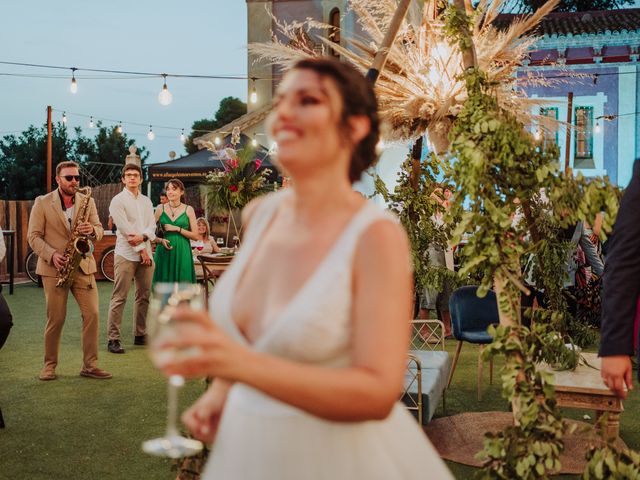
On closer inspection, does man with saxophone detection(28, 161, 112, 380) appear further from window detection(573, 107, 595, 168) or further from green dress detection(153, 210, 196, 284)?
window detection(573, 107, 595, 168)

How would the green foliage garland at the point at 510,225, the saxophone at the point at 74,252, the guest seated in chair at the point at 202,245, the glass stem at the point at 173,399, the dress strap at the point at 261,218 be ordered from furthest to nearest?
1. the guest seated in chair at the point at 202,245
2. the saxophone at the point at 74,252
3. the green foliage garland at the point at 510,225
4. the dress strap at the point at 261,218
5. the glass stem at the point at 173,399

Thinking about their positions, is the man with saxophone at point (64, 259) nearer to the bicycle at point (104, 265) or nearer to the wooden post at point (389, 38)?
the wooden post at point (389, 38)

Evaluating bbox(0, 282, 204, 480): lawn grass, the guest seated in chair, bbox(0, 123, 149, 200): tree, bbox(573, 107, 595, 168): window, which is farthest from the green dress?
bbox(0, 123, 149, 200): tree

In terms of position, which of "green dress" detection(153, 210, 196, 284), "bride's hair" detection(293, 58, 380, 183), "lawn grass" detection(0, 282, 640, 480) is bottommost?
"lawn grass" detection(0, 282, 640, 480)

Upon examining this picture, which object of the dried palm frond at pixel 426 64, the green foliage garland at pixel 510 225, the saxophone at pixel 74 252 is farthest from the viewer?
the saxophone at pixel 74 252

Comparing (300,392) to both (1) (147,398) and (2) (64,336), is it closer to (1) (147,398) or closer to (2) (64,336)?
(1) (147,398)

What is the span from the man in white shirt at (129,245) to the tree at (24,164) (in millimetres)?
31415

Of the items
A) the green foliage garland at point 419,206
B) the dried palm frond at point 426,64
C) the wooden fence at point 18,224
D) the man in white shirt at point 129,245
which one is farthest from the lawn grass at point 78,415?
the wooden fence at point 18,224

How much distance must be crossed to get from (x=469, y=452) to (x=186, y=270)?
4.50 metres

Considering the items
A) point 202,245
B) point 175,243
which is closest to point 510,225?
point 175,243

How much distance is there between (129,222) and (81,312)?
1.48 m

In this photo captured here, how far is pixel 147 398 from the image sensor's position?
563cm

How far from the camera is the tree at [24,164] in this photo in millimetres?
37281

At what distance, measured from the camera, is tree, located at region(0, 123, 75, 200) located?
1468 inches
